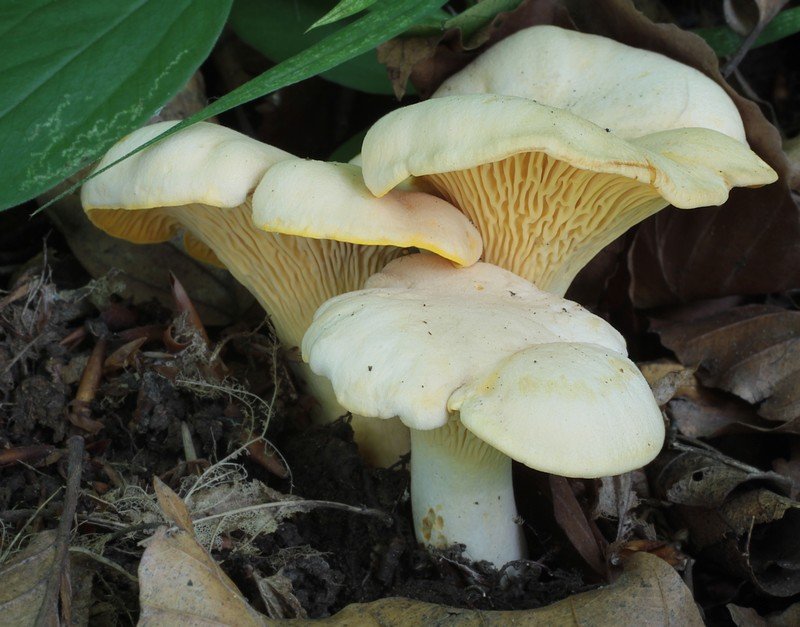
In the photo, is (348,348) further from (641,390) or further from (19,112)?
(19,112)

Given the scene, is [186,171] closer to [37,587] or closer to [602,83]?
[37,587]

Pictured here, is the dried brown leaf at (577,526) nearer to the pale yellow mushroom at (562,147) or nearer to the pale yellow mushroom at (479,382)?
the pale yellow mushroom at (479,382)

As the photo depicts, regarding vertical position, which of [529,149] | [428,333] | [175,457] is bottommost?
[175,457]

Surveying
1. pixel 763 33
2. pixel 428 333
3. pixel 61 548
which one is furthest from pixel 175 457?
pixel 763 33

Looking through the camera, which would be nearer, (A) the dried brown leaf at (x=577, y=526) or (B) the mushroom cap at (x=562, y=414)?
(B) the mushroom cap at (x=562, y=414)

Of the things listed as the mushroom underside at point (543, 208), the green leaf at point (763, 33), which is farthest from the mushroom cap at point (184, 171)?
the green leaf at point (763, 33)

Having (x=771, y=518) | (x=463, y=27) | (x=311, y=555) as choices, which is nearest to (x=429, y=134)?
(x=463, y=27)
